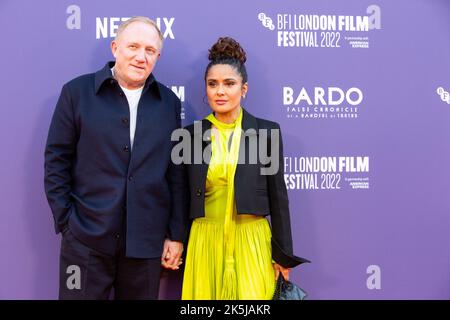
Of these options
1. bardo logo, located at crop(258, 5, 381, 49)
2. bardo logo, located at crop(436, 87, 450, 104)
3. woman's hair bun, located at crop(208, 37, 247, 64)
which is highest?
bardo logo, located at crop(258, 5, 381, 49)

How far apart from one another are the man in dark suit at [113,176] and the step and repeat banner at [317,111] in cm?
45

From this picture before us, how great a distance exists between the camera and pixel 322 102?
8.13ft

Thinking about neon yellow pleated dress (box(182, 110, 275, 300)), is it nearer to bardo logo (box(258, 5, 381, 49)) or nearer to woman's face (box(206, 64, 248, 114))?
woman's face (box(206, 64, 248, 114))

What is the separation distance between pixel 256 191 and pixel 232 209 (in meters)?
0.14

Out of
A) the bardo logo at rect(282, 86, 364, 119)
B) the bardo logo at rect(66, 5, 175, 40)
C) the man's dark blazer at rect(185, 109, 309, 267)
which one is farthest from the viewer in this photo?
the bardo logo at rect(282, 86, 364, 119)

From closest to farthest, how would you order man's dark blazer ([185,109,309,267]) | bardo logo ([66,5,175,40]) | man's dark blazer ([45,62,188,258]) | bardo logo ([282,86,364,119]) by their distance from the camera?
1. man's dark blazer ([45,62,188,258])
2. man's dark blazer ([185,109,309,267])
3. bardo logo ([66,5,175,40])
4. bardo logo ([282,86,364,119])

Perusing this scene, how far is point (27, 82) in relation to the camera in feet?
7.70

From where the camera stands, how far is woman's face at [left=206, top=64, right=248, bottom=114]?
6.56ft

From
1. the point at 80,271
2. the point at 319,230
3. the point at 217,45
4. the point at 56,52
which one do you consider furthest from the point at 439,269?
the point at 56,52

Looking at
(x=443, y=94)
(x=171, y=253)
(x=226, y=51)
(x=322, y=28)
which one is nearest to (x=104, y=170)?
(x=171, y=253)
